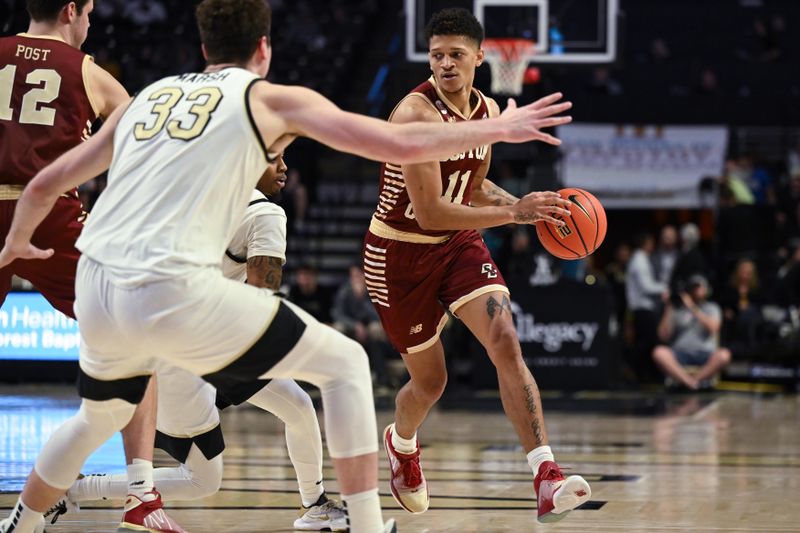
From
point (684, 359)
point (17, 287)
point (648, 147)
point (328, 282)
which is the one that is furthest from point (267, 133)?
point (648, 147)

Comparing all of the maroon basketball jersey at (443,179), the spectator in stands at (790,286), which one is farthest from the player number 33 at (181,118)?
the spectator in stands at (790,286)

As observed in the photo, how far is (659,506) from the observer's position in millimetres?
6465

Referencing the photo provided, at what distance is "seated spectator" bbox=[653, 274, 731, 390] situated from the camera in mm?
15094

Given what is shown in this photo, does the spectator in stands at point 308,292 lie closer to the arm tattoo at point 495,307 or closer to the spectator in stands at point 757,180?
the spectator in stands at point 757,180

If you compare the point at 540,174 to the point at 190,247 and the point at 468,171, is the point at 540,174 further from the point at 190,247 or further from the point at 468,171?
the point at 190,247

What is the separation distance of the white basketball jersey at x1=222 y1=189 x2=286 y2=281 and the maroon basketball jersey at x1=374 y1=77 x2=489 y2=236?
82cm

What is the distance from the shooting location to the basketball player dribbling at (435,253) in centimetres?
589

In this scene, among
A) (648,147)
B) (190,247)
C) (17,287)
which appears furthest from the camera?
(648,147)

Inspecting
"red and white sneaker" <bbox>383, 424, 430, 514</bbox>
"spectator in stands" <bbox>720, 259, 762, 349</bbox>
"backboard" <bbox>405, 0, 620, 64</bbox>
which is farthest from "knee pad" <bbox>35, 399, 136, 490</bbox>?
"spectator in stands" <bbox>720, 259, 762, 349</bbox>

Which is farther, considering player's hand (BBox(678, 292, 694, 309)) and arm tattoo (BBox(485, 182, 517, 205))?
player's hand (BBox(678, 292, 694, 309))

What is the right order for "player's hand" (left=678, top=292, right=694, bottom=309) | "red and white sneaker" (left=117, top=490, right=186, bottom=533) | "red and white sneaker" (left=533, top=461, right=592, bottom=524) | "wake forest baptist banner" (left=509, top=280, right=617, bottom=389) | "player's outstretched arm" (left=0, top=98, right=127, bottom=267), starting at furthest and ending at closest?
"player's hand" (left=678, top=292, right=694, bottom=309)
"wake forest baptist banner" (left=509, top=280, right=617, bottom=389)
"red and white sneaker" (left=533, top=461, right=592, bottom=524)
"red and white sneaker" (left=117, top=490, right=186, bottom=533)
"player's outstretched arm" (left=0, top=98, right=127, bottom=267)

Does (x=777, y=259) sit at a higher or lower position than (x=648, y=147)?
lower

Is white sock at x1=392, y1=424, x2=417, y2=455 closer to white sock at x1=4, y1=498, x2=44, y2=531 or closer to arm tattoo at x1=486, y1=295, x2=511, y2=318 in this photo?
arm tattoo at x1=486, y1=295, x2=511, y2=318

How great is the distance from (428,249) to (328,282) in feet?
39.0
